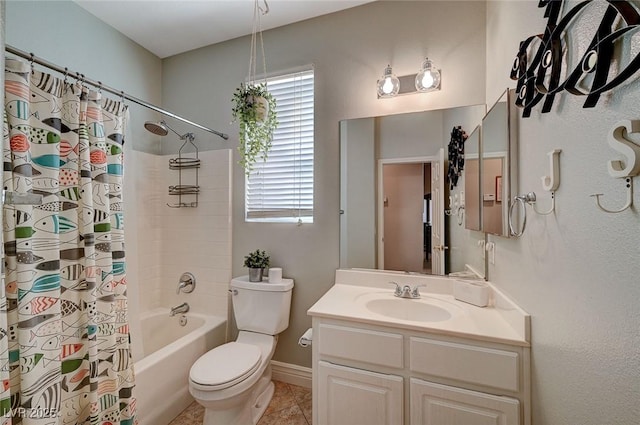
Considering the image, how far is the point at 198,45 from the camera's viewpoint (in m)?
2.36

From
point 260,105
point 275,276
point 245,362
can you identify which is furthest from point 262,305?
point 260,105

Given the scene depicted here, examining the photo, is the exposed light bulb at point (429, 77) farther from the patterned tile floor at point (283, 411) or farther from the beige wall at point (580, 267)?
the patterned tile floor at point (283, 411)

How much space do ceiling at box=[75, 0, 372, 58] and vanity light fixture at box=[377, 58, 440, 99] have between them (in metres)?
0.61

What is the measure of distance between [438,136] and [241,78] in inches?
64.7

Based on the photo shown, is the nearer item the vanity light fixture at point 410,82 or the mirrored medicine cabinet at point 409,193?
the mirrored medicine cabinet at point 409,193

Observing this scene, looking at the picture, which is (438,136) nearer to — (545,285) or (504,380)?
(545,285)

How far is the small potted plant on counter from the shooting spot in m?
1.99

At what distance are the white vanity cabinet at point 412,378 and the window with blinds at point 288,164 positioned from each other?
965 mm

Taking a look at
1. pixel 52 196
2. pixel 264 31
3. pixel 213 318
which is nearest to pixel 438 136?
pixel 264 31

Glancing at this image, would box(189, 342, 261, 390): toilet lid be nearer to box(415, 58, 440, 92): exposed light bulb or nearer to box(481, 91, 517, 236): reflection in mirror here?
box(481, 91, 517, 236): reflection in mirror

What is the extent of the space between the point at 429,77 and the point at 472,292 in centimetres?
131

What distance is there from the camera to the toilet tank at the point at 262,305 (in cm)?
190

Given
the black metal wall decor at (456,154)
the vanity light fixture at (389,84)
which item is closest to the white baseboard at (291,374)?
the black metal wall decor at (456,154)

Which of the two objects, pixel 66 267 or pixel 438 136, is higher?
pixel 438 136
